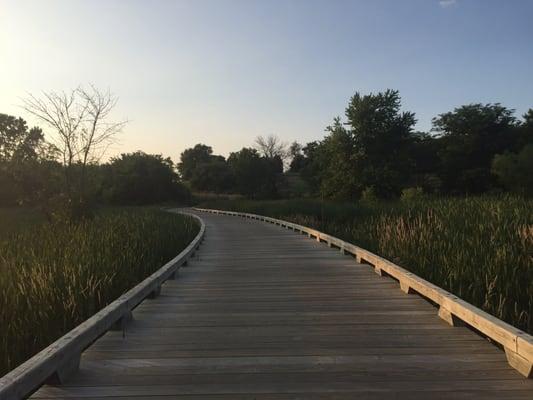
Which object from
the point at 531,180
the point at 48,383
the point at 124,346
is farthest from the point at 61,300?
the point at 531,180

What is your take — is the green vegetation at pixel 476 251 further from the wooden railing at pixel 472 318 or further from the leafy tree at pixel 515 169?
the leafy tree at pixel 515 169

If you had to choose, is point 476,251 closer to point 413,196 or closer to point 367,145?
point 413,196

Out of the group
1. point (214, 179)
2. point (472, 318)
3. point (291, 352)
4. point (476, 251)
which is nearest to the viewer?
point (291, 352)

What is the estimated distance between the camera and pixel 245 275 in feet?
30.8

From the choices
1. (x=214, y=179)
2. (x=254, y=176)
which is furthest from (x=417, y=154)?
(x=214, y=179)

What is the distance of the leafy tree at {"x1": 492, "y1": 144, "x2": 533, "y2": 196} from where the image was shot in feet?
161

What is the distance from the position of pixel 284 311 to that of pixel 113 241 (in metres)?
5.05

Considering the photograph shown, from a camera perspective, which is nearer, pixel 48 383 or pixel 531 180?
pixel 48 383

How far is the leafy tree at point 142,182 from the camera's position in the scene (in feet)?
263

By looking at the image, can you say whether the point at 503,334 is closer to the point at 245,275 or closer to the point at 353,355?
the point at 353,355

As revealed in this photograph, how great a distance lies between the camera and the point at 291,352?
4.59 metres

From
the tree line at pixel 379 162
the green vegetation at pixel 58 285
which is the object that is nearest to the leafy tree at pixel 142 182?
the tree line at pixel 379 162

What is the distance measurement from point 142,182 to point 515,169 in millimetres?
53900

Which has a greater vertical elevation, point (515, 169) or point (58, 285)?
point (515, 169)
